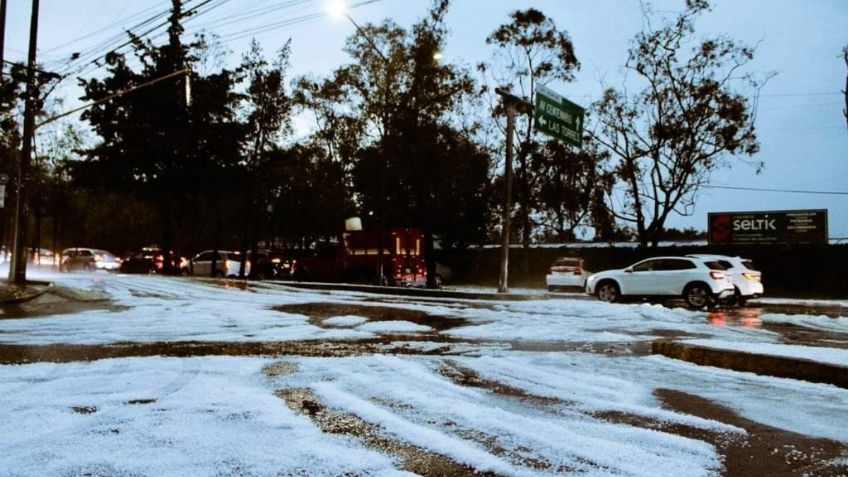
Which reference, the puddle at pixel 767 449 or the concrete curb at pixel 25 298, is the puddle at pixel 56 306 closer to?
the concrete curb at pixel 25 298

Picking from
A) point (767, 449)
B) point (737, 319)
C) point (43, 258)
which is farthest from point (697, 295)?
point (43, 258)

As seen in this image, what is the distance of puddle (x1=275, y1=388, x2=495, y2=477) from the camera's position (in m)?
4.10

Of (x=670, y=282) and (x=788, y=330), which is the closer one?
(x=788, y=330)

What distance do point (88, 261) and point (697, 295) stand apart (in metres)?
34.4

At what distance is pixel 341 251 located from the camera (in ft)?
93.7

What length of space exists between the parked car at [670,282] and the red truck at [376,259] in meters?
8.29

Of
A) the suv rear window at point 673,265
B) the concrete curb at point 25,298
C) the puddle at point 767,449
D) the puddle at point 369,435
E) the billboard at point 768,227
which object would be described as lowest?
the puddle at point 767,449

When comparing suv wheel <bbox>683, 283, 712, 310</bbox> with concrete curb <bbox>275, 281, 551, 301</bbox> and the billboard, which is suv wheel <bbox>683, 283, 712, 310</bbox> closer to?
concrete curb <bbox>275, 281, 551, 301</bbox>

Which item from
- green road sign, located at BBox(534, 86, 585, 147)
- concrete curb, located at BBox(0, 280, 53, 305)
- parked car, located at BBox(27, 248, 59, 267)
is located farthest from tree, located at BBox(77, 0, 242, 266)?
green road sign, located at BBox(534, 86, 585, 147)

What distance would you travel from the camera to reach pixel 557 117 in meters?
21.4

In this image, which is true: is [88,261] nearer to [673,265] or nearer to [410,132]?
[410,132]

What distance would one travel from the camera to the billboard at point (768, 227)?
29.0 metres

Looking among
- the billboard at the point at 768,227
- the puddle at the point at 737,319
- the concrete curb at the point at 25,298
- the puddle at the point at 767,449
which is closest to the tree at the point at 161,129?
the concrete curb at the point at 25,298

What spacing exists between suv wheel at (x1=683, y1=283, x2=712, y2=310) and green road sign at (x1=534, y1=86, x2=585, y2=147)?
5.95 m
